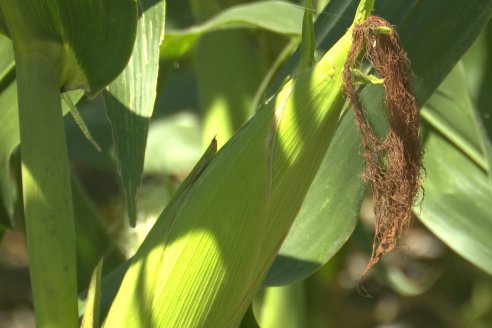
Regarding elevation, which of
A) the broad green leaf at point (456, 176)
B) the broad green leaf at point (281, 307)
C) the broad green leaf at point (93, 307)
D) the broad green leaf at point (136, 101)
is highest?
the broad green leaf at point (136, 101)

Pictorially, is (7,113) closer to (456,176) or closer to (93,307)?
(93,307)

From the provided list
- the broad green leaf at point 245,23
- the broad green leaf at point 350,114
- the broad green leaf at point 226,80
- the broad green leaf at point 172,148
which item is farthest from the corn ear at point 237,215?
the broad green leaf at point 172,148

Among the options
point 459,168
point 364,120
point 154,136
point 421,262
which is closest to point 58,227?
point 364,120

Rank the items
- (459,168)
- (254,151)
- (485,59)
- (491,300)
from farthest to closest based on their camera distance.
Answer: (491,300), (485,59), (459,168), (254,151)

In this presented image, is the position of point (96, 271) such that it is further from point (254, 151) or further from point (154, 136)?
point (154, 136)

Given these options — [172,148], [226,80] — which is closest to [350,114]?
[226,80]

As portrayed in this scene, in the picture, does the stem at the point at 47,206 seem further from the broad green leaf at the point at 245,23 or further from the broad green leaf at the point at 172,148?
the broad green leaf at the point at 172,148
